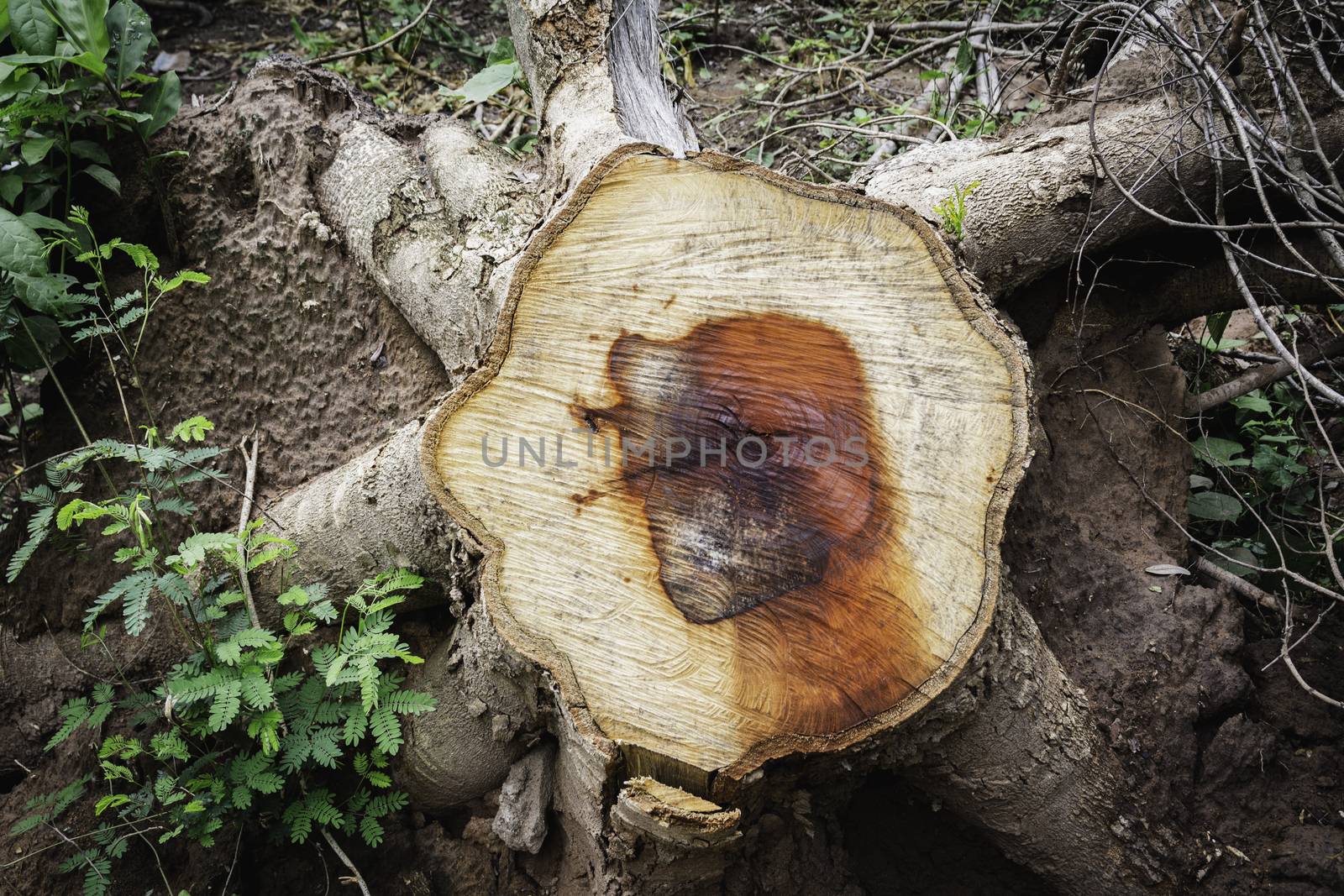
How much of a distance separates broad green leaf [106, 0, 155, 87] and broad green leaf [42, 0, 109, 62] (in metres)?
0.09

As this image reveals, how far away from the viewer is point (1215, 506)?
235 cm

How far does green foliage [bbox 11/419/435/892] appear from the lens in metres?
1.76

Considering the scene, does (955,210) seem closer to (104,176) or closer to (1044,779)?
(1044,779)

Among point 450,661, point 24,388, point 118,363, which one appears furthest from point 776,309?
point 24,388

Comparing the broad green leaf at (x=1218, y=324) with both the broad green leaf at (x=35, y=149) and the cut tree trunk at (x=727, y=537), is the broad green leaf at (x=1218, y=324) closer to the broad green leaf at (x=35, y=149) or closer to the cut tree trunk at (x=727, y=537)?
the cut tree trunk at (x=727, y=537)

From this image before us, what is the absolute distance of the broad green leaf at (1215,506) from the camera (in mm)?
2322

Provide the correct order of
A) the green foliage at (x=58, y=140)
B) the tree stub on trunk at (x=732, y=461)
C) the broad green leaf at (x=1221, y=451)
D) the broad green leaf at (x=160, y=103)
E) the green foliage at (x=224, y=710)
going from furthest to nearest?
the broad green leaf at (x=1221, y=451)
the broad green leaf at (x=160, y=103)
the green foliage at (x=58, y=140)
the green foliage at (x=224, y=710)
the tree stub on trunk at (x=732, y=461)

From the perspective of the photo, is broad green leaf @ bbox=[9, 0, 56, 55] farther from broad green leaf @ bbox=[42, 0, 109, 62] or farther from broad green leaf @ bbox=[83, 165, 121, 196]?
A: broad green leaf @ bbox=[83, 165, 121, 196]

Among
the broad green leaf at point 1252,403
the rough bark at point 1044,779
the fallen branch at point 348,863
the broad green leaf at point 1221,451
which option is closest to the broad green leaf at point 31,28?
the fallen branch at point 348,863

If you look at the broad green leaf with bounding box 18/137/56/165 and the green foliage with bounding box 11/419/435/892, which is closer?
the green foliage with bounding box 11/419/435/892

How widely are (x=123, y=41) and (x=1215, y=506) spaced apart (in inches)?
131

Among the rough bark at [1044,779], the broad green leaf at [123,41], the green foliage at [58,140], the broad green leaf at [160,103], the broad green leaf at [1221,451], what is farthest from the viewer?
the broad green leaf at [1221,451]

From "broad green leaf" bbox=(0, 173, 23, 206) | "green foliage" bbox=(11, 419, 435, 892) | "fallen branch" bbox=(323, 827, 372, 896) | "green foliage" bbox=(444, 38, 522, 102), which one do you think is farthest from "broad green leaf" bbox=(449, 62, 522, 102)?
"fallen branch" bbox=(323, 827, 372, 896)

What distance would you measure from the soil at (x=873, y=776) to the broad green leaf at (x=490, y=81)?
63 centimetres
